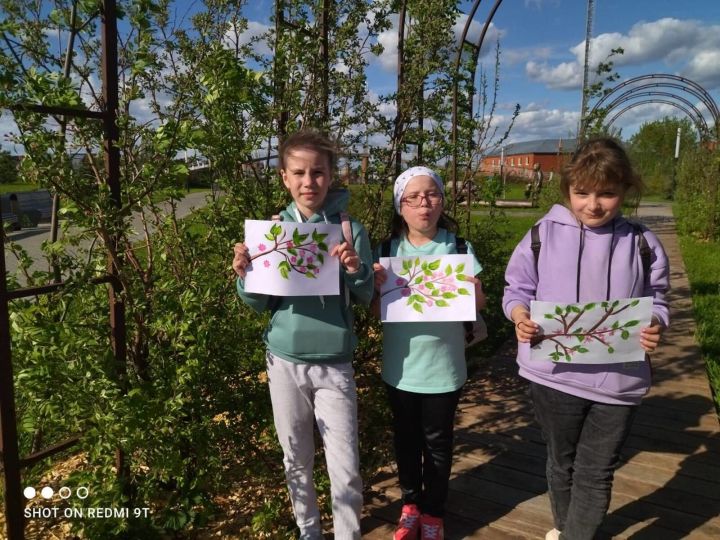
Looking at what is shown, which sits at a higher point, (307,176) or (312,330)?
(307,176)

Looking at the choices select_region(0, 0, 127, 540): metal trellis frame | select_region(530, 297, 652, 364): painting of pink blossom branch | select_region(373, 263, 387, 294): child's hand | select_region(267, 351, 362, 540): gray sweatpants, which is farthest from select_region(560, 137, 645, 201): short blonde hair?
select_region(0, 0, 127, 540): metal trellis frame

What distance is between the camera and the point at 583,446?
76.3 inches

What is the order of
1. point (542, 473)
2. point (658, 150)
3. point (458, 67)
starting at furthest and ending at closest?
point (658, 150) → point (458, 67) → point (542, 473)

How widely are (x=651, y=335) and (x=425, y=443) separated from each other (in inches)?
37.0

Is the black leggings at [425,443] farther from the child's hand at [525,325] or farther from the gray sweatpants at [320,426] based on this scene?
the child's hand at [525,325]

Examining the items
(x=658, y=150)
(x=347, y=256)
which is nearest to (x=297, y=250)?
(x=347, y=256)

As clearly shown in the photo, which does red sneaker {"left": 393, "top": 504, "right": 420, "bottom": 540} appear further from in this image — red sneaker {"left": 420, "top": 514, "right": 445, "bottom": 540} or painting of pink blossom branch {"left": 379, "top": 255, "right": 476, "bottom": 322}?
painting of pink blossom branch {"left": 379, "top": 255, "right": 476, "bottom": 322}

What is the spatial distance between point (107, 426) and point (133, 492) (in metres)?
0.53

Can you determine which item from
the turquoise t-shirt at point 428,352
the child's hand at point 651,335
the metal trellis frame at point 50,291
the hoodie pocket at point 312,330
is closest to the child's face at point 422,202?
the turquoise t-shirt at point 428,352

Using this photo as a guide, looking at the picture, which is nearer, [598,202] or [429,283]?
[598,202]

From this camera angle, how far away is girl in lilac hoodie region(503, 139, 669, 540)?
1817mm

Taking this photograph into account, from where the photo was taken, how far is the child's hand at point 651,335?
5.87ft

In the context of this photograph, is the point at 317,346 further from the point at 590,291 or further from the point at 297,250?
the point at 590,291

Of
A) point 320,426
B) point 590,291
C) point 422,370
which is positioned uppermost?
point 590,291
